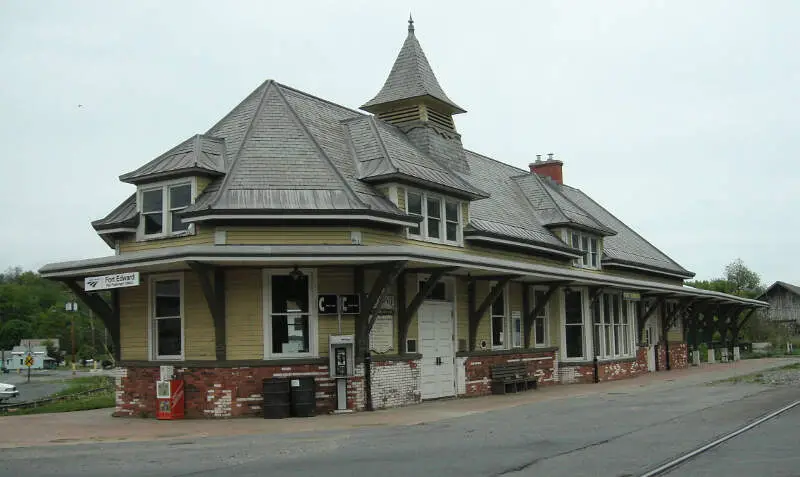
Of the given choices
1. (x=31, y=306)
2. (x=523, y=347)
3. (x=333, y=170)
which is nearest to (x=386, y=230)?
(x=333, y=170)

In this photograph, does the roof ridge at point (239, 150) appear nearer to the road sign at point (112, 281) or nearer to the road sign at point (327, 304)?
the road sign at point (112, 281)

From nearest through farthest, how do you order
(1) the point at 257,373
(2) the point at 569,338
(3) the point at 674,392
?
(1) the point at 257,373, (3) the point at 674,392, (2) the point at 569,338

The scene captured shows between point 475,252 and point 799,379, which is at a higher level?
point 475,252

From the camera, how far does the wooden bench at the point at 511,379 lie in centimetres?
2409

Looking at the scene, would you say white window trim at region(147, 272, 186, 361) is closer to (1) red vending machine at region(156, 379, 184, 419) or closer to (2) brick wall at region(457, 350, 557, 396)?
(1) red vending machine at region(156, 379, 184, 419)

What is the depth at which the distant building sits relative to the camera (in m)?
76.8

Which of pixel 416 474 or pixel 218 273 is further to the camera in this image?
pixel 218 273

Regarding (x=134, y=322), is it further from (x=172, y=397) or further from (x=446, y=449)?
(x=446, y=449)

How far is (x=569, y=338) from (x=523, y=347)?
328 cm

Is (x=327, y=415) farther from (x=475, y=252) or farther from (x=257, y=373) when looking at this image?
(x=475, y=252)

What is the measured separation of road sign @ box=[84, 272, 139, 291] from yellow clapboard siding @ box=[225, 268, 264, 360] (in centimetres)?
192

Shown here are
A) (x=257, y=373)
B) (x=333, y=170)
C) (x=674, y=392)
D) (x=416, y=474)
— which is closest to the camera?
(x=416, y=474)

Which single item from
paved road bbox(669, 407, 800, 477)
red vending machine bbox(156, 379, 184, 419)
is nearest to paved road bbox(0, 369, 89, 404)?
red vending machine bbox(156, 379, 184, 419)

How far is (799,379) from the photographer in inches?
1056
